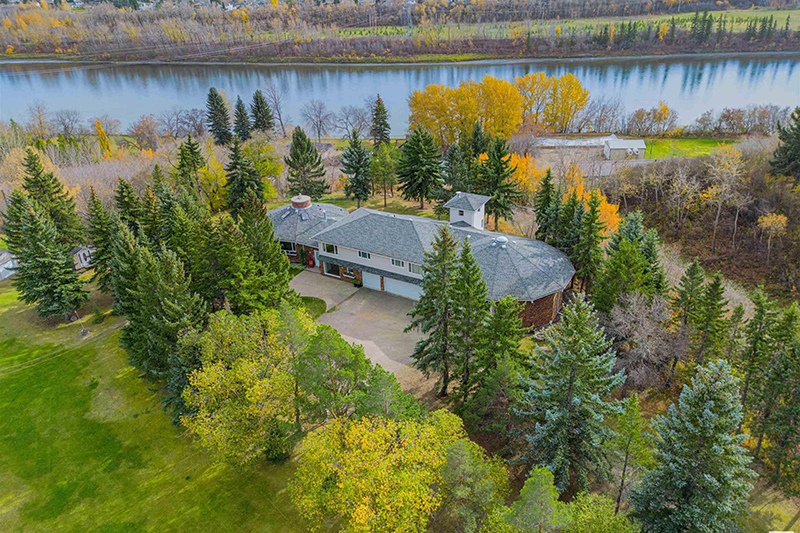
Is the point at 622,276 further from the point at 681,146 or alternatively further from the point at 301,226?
the point at 681,146

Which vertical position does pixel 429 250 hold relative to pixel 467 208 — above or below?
below

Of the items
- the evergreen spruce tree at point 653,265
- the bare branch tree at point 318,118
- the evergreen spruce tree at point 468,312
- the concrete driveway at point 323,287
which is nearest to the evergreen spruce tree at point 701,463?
the evergreen spruce tree at point 468,312

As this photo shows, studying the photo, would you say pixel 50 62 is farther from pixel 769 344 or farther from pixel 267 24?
pixel 769 344

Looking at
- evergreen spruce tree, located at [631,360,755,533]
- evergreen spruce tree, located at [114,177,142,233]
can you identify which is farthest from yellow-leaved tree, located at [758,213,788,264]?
evergreen spruce tree, located at [114,177,142,233]

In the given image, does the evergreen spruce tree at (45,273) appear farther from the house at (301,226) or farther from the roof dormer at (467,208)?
the roof dormer at (467,208)

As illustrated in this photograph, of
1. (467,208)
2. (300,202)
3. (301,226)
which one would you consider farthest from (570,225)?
(300,202)

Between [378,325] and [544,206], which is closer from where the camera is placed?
[378,325]
